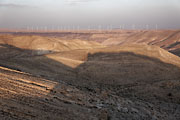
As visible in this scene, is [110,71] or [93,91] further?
[110,71]

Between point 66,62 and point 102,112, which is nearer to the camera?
point 102,112

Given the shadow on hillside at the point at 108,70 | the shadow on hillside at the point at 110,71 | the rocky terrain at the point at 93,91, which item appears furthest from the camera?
the shadow on hillside at the point at 108,70

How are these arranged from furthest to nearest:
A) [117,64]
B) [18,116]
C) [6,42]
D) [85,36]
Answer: [85,36] → [6,42] → [117,64] → [18,116]

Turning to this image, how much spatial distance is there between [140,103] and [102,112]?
188 inches

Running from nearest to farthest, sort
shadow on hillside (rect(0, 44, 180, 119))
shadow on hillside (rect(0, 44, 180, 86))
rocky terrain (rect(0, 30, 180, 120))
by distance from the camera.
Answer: rocky terrain (rect(0, 30, 180, 120)) → shadow on hillside (rect(0, 44, 180, 119)) → shadow on hillside (rect(0, 44, 180, 86))

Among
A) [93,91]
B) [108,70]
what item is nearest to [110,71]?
[108,70]

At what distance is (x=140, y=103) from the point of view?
14.5 m

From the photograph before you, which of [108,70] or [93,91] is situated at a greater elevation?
[108,70]

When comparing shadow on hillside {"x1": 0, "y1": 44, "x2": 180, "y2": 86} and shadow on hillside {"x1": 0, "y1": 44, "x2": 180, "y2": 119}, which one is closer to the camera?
shadow on hillside {"x1": 0, "y1": 44, "x2": 180, "y2": 119}

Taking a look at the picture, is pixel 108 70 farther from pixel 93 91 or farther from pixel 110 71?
pixel 93 91

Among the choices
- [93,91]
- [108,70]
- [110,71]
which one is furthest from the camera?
[108,70]

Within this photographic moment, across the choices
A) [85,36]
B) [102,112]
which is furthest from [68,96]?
[85,36]

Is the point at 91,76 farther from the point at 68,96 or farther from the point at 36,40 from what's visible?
the point at 36,40

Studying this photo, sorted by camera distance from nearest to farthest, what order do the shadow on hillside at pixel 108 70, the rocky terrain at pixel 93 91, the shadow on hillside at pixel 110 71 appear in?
the rocky terrain at pixel 93 91 → the shadow on hillside at pixel 110 71 → the shadow on hillside at pixel 108 70
